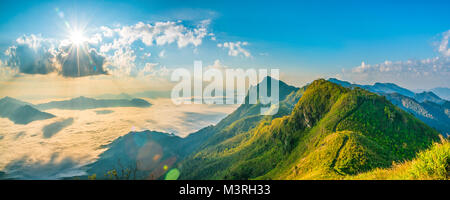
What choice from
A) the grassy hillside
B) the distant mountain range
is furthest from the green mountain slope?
the grassy hillside

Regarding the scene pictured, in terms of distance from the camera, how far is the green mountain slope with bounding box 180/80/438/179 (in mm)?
83194

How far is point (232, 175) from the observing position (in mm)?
166250

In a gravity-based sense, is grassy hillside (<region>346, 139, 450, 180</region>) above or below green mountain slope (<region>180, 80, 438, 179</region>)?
above

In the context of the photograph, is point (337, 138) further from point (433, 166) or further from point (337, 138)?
point (433, 166)

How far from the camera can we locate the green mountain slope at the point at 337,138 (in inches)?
3275

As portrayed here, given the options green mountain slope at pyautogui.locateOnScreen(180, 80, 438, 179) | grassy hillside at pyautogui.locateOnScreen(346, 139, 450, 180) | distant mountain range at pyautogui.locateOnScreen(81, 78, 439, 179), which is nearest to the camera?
grassy hillside at pyautogui.locateOnScreen(346, 139, 450, 180)

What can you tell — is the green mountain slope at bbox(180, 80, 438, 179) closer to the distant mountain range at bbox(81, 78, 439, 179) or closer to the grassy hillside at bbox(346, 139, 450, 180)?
the distant mountain range at bbox(81, 78, 439, 179)

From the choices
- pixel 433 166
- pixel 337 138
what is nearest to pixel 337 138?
pixel 337 138

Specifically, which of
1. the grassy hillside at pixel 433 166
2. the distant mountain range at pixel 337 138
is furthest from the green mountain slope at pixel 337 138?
the grassy hillside at pixel 433 166

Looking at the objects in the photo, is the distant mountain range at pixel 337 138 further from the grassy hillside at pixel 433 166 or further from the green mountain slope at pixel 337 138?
the grassy hillside at pixel 433 166

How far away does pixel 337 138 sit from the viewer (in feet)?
340
